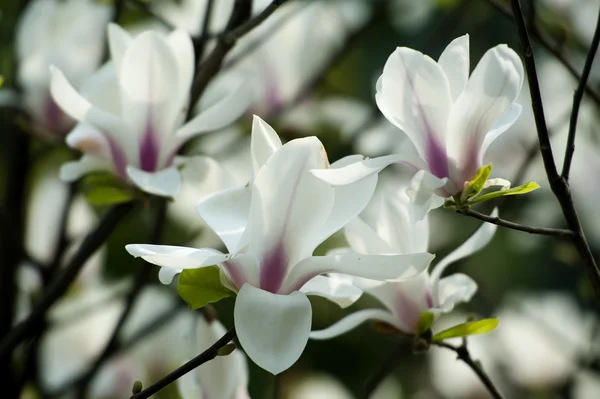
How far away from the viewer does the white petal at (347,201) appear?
0.55 meters

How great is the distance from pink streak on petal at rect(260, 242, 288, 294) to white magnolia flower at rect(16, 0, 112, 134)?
25.0 inches

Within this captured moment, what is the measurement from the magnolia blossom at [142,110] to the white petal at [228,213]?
0.51 feet

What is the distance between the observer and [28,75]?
110cm

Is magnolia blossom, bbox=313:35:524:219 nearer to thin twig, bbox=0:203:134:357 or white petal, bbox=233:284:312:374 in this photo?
white petal, bbox=233:284:312:374

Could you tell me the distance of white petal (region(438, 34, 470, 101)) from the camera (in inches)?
22.9

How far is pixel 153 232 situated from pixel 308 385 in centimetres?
90

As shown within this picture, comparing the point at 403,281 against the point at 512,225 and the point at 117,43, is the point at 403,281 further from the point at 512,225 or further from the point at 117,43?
the point at 117,43

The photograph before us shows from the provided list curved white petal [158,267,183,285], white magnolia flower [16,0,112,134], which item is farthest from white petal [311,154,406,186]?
white magnolia flower [16,0,112,134]

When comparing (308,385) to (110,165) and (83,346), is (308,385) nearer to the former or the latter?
(83,346)

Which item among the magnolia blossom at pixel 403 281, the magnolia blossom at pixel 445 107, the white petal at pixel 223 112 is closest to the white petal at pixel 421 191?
the magnolia blossom at pixel 445 107

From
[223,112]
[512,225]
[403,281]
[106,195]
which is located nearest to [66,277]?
[106,195]

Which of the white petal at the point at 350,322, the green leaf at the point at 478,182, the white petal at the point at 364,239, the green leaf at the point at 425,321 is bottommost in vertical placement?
the white petal at the point at 350,322

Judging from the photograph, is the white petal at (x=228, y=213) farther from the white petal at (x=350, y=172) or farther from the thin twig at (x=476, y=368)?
the thin twig at (x=476, y=368)

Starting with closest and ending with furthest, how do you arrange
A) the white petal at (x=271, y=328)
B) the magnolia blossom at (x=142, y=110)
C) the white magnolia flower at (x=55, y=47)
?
the white petal at (x=271, y=328)
the magnolia blossom at (x=142, y=110)
the white magnolia flower at (x=55, y=47)
